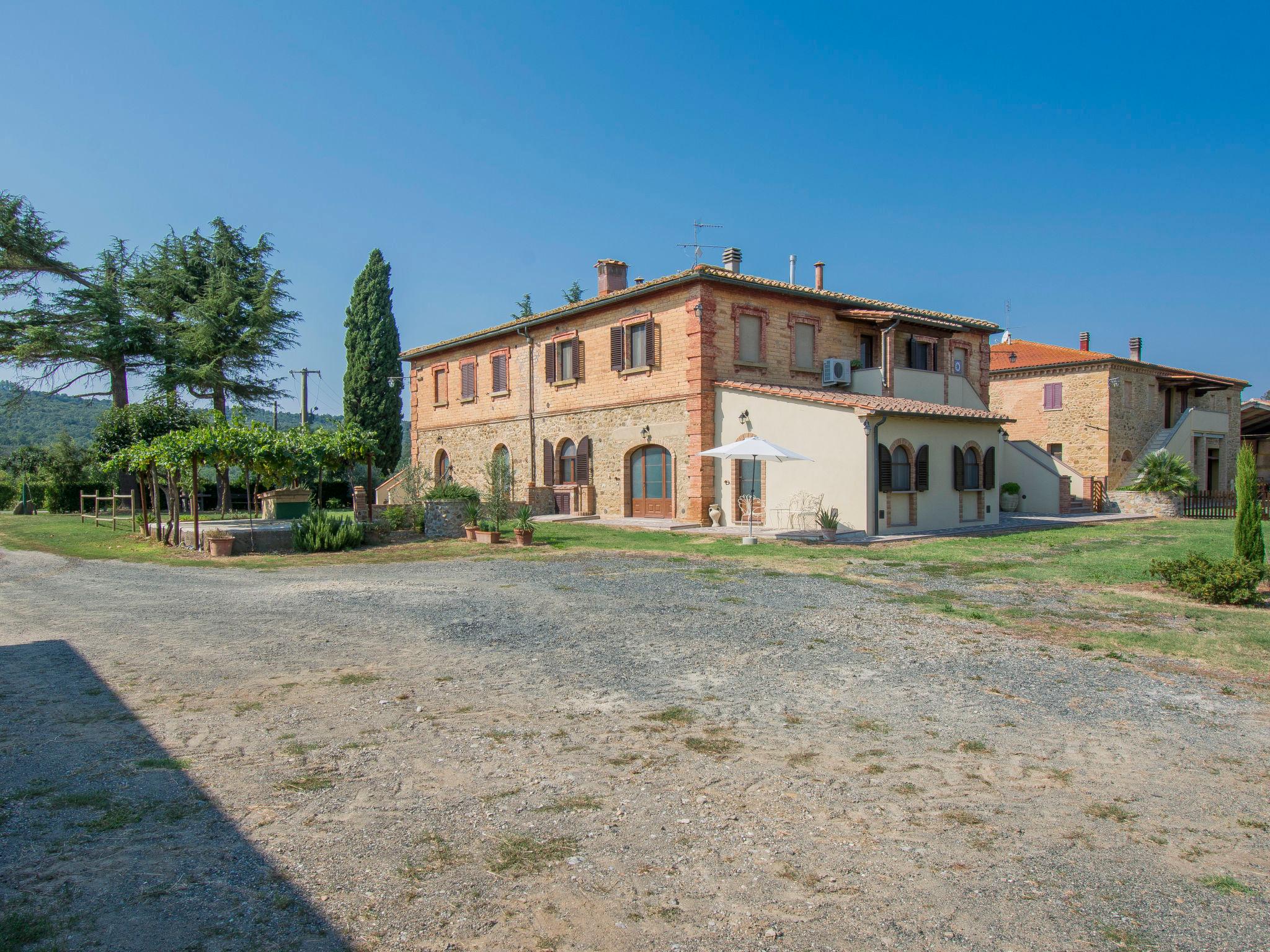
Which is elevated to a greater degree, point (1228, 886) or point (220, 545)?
point (220, 545)

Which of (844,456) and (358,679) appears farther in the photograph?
(844,456)

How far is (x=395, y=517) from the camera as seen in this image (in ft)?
60.0

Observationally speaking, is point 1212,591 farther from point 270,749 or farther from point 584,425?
point 584,425

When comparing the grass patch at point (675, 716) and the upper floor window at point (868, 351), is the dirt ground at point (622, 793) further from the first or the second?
the upper floor window at point (868, 351)

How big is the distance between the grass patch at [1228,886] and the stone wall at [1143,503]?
2552 centimetres

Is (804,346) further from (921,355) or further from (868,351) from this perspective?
(921,355)

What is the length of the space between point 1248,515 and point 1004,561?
3.59 m

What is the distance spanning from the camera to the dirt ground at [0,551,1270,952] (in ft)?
9.62

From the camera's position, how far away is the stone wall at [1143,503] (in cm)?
2481

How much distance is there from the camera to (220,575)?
1288 cm

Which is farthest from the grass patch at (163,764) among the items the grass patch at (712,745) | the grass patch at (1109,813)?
the grass patch at (1109,813)

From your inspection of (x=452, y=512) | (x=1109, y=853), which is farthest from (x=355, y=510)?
(x=1109, y=853)

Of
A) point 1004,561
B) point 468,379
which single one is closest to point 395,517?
point 468,379

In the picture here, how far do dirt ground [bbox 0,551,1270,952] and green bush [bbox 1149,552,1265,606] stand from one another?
12.6 ft
